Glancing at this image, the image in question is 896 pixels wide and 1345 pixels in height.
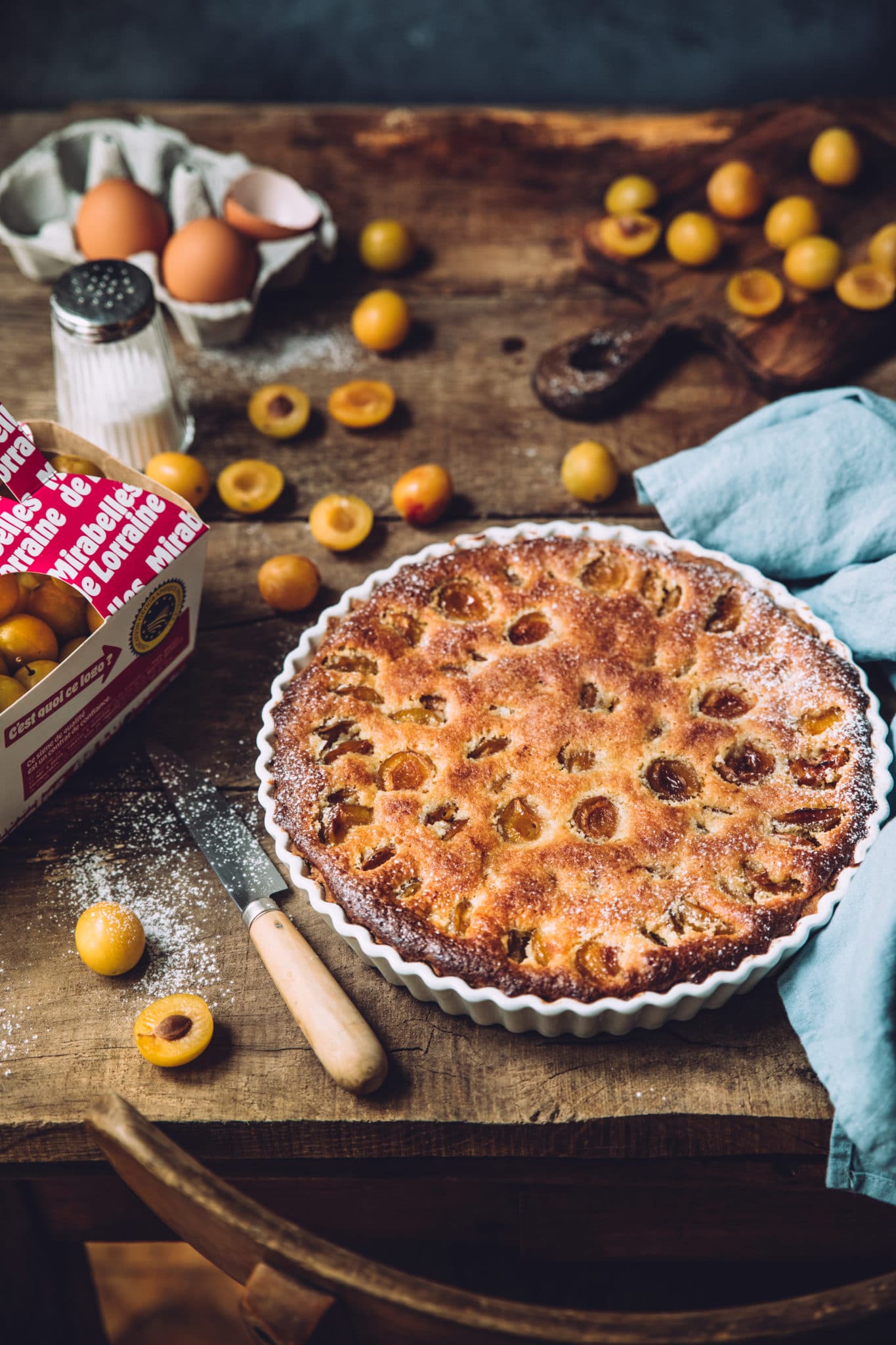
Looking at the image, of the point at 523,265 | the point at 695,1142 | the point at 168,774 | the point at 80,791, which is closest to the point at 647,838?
the point at 695,1142

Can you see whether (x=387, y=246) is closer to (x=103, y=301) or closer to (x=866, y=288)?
(x=103, y=301)

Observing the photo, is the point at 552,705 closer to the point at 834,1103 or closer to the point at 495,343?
the point at 834,1103

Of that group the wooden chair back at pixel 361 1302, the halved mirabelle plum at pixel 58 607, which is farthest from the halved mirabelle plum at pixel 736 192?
the wooden chair back at pixel 361 1302

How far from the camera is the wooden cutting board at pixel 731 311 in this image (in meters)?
1.88

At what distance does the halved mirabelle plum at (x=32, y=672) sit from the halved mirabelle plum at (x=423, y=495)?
60cm

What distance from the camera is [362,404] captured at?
1876 millimetres

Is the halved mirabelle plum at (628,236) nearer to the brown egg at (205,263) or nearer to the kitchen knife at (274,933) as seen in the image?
the brown egg at (205,263)

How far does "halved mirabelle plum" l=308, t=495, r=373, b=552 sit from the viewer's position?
168cm

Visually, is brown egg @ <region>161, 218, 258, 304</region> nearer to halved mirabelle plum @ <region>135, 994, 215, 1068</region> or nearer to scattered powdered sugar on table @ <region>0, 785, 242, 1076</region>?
scattered powdered sugar on table @ <region>0, 785, 242, 1076</region>

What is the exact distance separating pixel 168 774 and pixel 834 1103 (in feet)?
2.78

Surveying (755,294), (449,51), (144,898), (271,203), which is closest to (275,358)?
(271,203)

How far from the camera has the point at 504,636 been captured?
4.76 feet

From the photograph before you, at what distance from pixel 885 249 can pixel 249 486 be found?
1.15 meters

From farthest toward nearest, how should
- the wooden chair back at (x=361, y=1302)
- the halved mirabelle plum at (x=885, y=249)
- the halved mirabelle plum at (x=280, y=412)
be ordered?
the halved mirabelle plum at (x=885, y=249)
the halved mirabelle plum at (x=280, y=412)
the wooden chair back at (x=361, y=1302)
